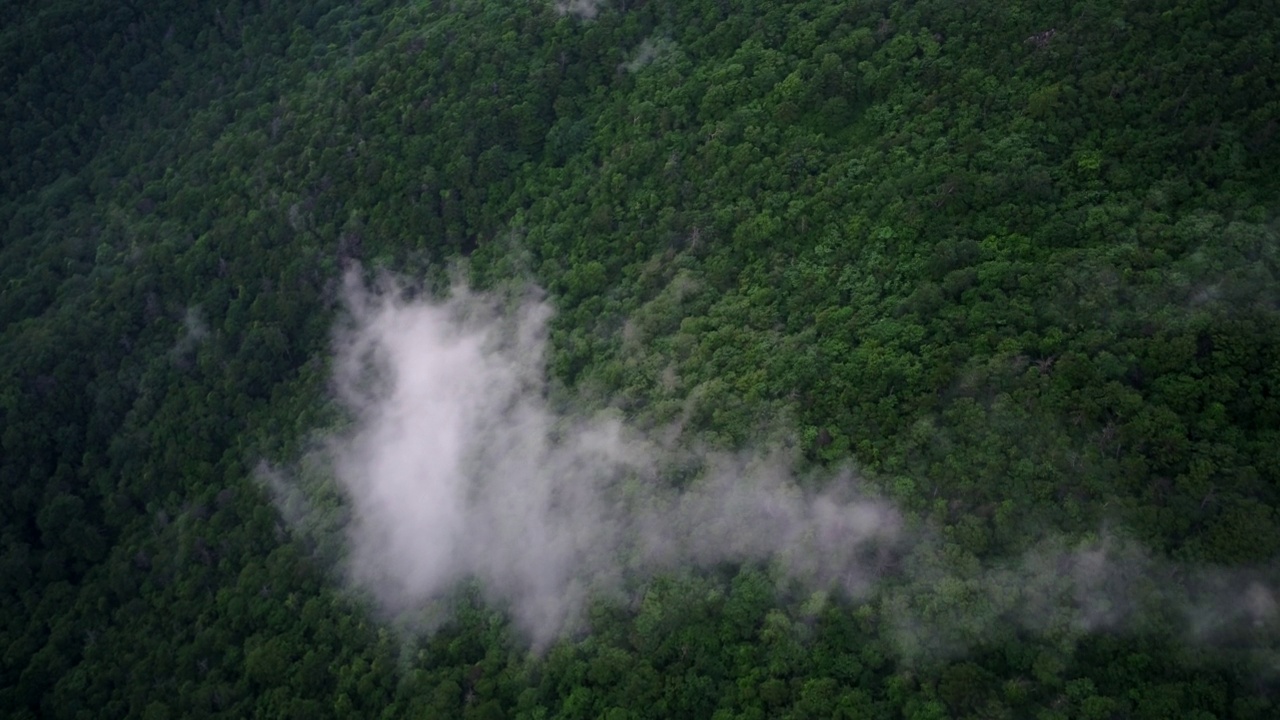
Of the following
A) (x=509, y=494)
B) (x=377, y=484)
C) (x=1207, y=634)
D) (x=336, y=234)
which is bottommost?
(x=1207, y=634)

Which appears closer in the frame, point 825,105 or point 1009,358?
point 1009,358

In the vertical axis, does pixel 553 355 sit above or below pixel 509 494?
above

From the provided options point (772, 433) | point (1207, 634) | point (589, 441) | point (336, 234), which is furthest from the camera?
point (336, 234)

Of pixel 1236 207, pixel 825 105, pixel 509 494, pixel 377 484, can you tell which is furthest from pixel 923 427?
pixel 377 484

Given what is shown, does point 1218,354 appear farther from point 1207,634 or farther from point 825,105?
point 825,105

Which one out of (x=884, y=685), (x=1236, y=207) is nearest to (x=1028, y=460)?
(x=884, y=685)

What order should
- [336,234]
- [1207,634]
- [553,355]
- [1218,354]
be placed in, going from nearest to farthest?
1. [1207,634]
2. [1218,354]
3. [553,355]
4. [336,234]
